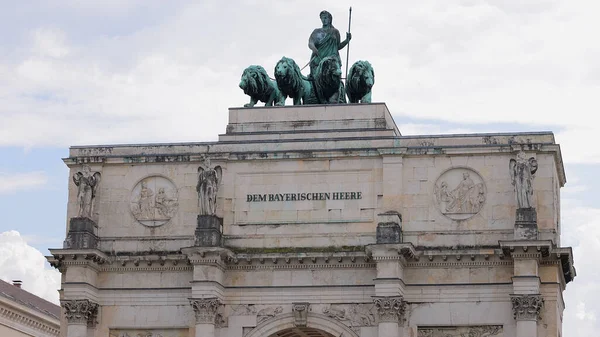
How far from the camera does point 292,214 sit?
Result: 4294cm

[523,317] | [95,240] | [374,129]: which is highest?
[374,129]

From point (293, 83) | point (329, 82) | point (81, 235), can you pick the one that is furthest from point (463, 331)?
point (81, 235)

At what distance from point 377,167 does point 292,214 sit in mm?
2838

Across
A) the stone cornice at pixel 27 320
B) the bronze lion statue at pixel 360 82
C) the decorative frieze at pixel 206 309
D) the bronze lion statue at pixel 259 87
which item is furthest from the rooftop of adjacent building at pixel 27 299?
the bronze lion statue at pixel 360 82

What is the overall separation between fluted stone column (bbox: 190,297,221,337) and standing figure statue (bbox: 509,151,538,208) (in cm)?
903

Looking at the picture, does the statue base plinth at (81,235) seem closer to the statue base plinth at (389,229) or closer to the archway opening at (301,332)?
the archway opening at (301,332)

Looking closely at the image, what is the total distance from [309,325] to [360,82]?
305 inches

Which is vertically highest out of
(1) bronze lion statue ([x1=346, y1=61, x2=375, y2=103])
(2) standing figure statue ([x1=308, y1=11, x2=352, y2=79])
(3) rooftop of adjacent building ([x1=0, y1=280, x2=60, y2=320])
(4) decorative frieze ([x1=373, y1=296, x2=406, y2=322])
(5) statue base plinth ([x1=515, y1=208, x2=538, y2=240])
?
(2) standing figure statue ([x1=308, y1=11, x2=352, y2=79])

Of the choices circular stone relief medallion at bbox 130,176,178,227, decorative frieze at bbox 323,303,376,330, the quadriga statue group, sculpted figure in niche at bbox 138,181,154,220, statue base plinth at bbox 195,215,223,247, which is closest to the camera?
decorative frieze at bbox 323,303,376,330

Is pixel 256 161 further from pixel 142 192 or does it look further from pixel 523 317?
pixel 523 317

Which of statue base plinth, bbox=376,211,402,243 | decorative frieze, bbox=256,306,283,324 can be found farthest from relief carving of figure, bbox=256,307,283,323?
statue base plinth, bbox=376,211,402,243

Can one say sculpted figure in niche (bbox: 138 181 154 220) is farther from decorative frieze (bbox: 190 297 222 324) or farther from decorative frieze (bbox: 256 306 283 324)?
decorative frieze (bbox: 256 306 283 324)

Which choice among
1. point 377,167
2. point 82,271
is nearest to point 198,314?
point 82,271

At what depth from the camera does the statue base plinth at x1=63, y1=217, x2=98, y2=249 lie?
42.8 meters
